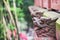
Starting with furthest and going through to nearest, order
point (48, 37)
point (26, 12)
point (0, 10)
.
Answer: point (26, 12) → point (0, 10) → point (48, 37)

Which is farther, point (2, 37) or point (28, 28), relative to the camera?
point (28, 28)

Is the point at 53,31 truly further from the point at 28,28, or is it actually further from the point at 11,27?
the point at 28,28

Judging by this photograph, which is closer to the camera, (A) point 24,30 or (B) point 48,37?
(B) point 48,37

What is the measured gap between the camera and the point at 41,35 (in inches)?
28.8

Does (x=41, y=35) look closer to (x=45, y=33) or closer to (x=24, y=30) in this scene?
(x=45, y=33)

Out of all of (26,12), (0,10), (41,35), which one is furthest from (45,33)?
(26,12)

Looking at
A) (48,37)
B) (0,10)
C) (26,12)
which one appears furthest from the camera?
(26,12)

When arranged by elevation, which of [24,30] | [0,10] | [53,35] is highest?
[53,35]

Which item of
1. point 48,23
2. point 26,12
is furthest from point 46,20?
point 26,12

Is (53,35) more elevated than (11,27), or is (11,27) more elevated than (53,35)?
(53,35)

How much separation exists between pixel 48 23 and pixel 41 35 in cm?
9

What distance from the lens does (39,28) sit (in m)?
0.78

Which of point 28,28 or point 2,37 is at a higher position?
point 2,37

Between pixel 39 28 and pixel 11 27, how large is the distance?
3.68 metres
